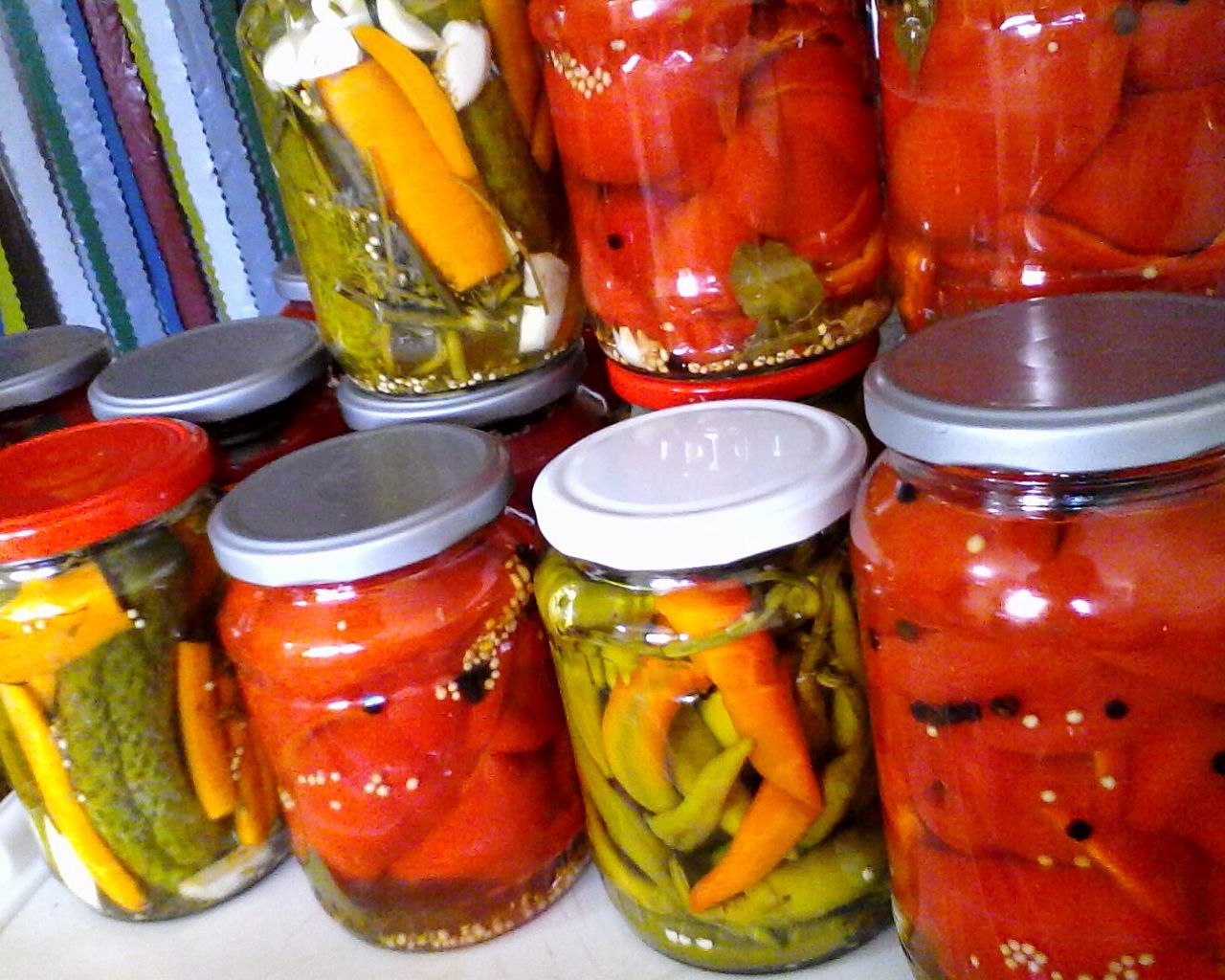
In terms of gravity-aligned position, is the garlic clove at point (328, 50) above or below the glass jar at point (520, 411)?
above

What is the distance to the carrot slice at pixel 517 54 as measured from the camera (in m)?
0.68

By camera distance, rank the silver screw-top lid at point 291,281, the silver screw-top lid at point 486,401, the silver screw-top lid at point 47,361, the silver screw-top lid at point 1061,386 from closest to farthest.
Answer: the silver screw-top lid at point 1061,386 < the silver screw-top lid at point 486,401 < the silver screw-top lid at point 47,361 < the silver screw-top lid at point 291,281

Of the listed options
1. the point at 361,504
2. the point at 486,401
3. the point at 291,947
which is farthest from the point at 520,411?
the point at 291,947

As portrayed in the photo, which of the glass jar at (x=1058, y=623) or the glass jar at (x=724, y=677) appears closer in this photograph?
the glass jar at (x=1058, y=623)

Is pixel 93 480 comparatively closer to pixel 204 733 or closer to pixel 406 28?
pixel 204 733

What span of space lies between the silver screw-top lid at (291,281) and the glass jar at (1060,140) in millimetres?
602

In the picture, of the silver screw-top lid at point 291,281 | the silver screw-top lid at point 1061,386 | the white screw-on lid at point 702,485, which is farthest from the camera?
the silver screw-top lid at point 291,281

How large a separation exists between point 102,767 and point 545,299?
1.31 feet

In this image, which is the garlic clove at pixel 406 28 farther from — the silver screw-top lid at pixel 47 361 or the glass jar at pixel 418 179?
the silver screw-top lid at pixel 47 361

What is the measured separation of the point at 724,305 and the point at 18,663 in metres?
0.46

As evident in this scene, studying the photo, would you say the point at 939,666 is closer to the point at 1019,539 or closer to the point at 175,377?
the point at 1019,539

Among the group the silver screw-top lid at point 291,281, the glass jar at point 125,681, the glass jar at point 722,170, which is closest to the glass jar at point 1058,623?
the glass jar at point 722,170

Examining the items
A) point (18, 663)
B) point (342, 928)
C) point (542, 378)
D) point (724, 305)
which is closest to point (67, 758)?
point (18, 663)

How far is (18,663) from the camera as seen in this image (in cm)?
69
